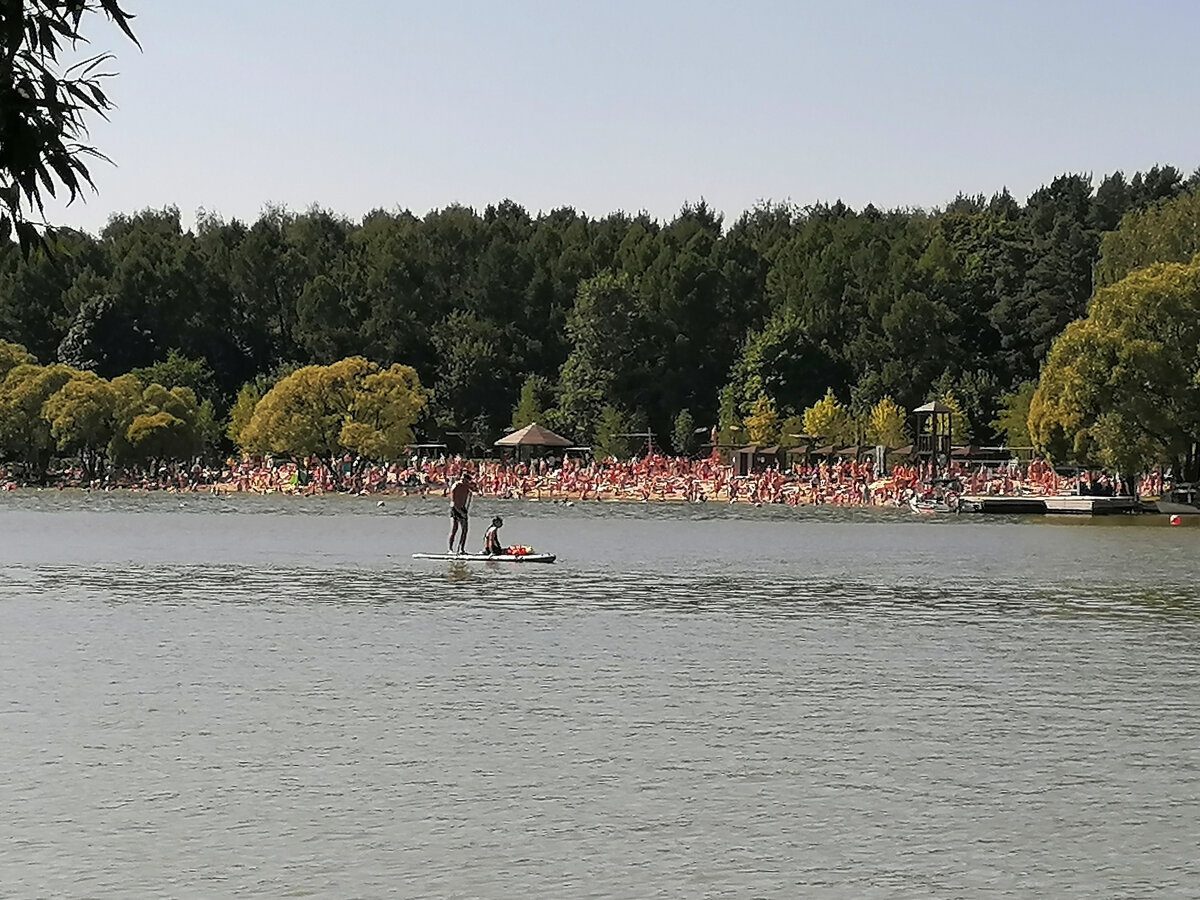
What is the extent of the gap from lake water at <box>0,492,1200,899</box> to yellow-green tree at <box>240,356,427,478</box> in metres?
62.1

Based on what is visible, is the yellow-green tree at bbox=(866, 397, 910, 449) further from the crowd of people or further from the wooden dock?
the wooden dock

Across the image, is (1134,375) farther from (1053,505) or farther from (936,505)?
(936,505)

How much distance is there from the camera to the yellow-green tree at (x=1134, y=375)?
66.1 m

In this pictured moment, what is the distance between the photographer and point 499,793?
15.3m

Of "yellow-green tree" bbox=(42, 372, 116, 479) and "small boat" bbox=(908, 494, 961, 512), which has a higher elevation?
"yellow-green tree" bbox=(42, 372, 116, 479)

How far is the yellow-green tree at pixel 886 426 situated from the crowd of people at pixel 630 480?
2.81m

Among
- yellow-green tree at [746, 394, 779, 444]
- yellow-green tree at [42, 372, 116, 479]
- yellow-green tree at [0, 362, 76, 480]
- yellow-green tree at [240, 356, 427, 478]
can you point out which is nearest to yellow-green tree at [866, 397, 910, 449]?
yellow-green tree at [746, 394, 779, 444]

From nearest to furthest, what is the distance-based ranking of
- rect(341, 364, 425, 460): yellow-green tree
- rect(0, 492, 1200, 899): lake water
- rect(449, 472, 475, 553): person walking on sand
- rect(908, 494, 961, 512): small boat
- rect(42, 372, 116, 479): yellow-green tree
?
rect(0, 492, 1200, 899): lake water < rect(449, 472, 475, 553): person walking on sand < rect(908, 494, 961, 512): small boat < rect(341, 364, 425, 460): yellow-green tree < rect(42, 372, 116, 479): yellow-green tree

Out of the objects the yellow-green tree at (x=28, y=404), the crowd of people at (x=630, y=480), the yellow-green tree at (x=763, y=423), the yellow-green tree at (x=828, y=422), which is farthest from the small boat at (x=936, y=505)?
the yellow-green tree at (x=28, y=404)

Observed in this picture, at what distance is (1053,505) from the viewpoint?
72.1m

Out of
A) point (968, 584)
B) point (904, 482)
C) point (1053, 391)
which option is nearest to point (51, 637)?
point (968, 584)

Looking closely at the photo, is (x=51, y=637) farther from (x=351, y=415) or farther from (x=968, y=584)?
(x=351, y=415)

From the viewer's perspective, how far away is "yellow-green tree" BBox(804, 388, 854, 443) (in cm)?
10144

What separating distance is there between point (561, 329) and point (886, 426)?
26956mm
